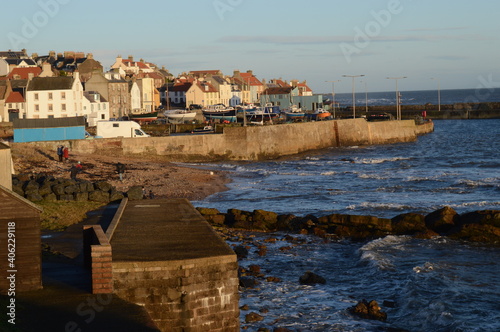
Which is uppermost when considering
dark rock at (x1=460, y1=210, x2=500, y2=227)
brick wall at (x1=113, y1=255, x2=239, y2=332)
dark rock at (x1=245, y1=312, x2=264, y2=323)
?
brick wall at (x1=113, y1=255, x2=239, y2=332)

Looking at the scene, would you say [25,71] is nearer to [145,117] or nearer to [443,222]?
[145,117]

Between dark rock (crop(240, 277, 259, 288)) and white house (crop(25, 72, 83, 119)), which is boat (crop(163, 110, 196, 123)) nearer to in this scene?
white house (crop(25, 72, 83, 119))

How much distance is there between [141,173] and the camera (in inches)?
1850

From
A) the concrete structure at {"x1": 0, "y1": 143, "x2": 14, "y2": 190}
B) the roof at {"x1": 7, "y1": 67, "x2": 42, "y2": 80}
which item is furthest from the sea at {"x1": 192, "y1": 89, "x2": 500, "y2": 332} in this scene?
the roof at {"x1": 7, "y1": 67, "x2": 42, "y2": 80}

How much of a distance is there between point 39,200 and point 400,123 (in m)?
68.3

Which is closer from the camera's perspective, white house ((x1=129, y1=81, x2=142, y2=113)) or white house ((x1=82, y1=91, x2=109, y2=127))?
white house ((x1=82, y1=91, x2=109, y2=127))

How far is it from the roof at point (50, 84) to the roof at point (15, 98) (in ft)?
13.2

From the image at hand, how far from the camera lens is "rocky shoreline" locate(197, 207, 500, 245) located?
29.2m

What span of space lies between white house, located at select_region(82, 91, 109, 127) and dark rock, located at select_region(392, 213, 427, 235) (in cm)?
5847

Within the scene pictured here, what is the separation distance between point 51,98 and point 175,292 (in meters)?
73.6

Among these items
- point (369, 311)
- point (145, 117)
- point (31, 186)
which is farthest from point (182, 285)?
point (145, 117)

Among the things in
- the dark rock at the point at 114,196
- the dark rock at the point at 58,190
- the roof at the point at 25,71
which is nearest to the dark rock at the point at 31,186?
the dark rock at the point at 58,190

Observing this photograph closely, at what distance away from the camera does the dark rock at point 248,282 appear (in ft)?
71.4

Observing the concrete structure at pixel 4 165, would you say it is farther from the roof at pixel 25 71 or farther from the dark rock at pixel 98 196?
the roof at pixel 25 71
